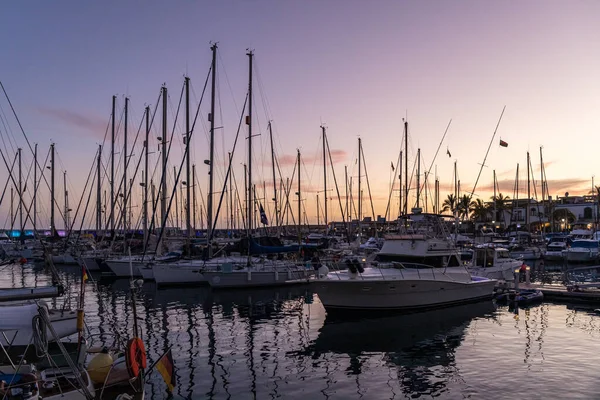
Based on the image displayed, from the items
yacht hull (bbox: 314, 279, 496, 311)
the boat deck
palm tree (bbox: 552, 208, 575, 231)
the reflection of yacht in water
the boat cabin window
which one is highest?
palm tree (bbox: 552, 208, 575, 231)

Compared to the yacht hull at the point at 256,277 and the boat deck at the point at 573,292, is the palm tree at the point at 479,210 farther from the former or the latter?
the yacht hull at the point at 256,277

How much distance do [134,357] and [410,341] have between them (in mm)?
12244

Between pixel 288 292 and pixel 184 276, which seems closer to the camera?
pixel 288 292

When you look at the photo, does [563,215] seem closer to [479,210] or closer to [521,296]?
[479,210]

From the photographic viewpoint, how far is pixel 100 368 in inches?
496

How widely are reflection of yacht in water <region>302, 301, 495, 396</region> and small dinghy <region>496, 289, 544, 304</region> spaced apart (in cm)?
283

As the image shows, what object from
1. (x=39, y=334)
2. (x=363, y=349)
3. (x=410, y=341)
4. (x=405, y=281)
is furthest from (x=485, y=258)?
(x=39, y=334)

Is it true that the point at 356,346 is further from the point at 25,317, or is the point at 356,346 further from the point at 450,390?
the point at 25,317

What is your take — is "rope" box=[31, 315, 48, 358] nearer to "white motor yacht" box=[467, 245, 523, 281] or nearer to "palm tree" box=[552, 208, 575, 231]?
"white motor yacht" box=[467, 245, 523, 281]

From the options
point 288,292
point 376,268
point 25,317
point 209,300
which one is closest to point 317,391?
point 25,317

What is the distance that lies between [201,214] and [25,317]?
80.1 metres

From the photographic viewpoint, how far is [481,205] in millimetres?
112625

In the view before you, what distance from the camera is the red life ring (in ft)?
37.9

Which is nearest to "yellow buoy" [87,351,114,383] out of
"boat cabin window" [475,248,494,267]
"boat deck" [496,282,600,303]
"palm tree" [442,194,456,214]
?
"boat deck" [496,282,600,303]
